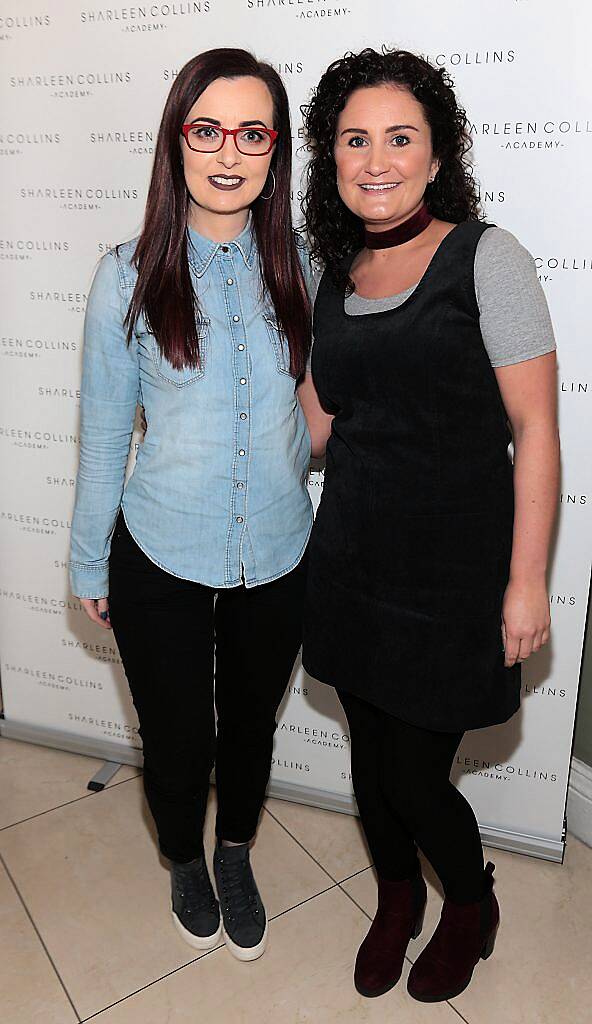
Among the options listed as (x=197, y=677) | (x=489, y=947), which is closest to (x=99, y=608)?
(x=197, y=677)

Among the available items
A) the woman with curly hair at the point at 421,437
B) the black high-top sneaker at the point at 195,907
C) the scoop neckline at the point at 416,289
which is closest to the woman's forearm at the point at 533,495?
the woman with curly hair at the point at 421,437

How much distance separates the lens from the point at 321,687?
7.14 ft

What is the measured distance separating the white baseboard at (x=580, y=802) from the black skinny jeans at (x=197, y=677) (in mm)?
777

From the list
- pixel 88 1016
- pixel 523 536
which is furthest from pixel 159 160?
pixel 88 1016

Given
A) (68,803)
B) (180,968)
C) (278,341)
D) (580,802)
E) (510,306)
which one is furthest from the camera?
(68,803)

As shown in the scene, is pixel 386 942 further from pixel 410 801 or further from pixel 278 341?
pixel 278 341

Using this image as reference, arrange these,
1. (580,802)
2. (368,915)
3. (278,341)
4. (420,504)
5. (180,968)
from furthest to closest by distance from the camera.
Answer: (580,802) → (368,915) → (180,968) → (278,341) → (420,504)

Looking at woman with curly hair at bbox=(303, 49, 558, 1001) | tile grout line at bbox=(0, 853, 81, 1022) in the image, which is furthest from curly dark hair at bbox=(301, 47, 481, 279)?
tile grout line at bbox=(0, 853, 81, 1022)

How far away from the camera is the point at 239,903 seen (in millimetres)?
1873

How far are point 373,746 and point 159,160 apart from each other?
1.05 metres

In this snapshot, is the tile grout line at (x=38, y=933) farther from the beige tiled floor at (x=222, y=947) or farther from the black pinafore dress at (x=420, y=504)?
the black pinafore dress at (x=420, y=504)

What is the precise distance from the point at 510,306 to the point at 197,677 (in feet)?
2.73

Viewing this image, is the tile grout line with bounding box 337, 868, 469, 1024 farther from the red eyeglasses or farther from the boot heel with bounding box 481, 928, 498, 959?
the red eyeglasses

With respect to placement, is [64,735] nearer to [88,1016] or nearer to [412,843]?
[88,1016]
